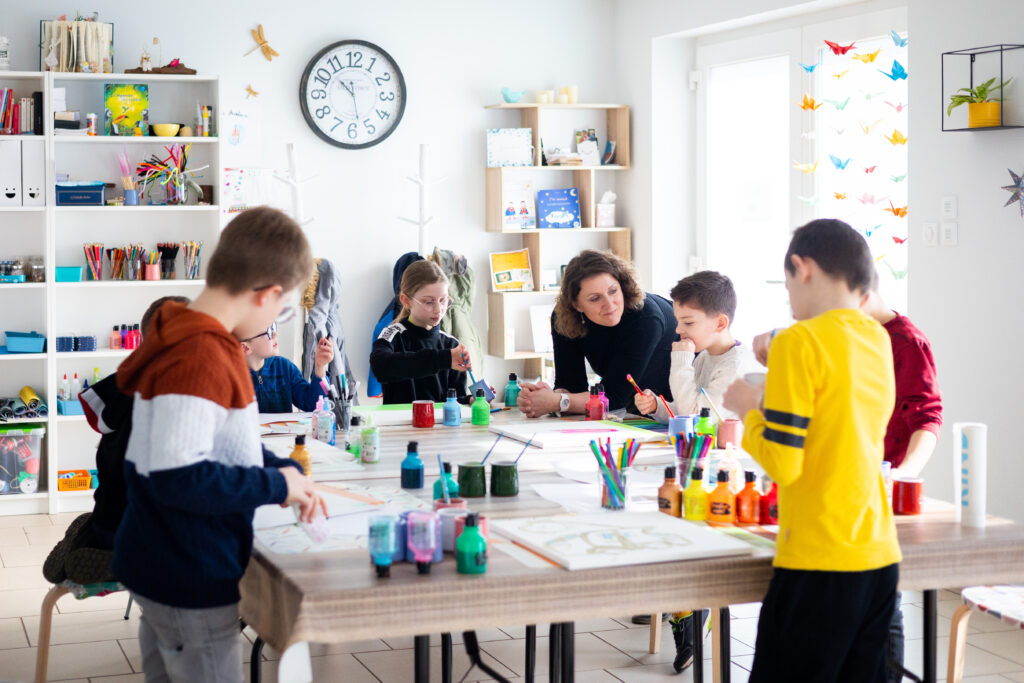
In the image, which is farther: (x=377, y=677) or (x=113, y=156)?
(x=113, y=156)

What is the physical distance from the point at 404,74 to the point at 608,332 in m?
2.79

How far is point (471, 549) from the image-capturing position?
6.57 ft

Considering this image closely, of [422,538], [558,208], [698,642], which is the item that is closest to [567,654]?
[698,642]

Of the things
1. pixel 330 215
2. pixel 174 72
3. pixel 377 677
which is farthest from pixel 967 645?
pixel 174 72

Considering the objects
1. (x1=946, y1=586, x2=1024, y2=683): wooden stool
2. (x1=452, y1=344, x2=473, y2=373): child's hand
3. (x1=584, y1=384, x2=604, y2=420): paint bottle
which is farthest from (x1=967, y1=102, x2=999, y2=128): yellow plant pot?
(x1=452, y1=344, x2=473, y2=373): child's hand

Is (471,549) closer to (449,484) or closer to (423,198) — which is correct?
(449,484)

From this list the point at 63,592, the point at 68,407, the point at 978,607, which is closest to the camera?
the point at 978,607

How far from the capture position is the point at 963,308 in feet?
14.7

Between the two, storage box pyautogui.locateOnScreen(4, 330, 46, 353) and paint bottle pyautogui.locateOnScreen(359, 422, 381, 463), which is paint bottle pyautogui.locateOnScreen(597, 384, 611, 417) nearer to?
paint bottle pyautogui.locateOnScreen(359, 422, 381, 463)

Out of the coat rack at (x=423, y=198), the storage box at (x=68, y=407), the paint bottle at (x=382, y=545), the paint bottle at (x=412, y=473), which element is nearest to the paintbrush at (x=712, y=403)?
the paint bottle at (x=412, y=473)

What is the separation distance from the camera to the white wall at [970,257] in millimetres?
4273

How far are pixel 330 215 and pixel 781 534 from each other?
15.1 ft

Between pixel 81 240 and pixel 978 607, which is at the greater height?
pixel 81 240

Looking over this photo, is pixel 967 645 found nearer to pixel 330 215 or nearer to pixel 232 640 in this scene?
pixel 232 640
